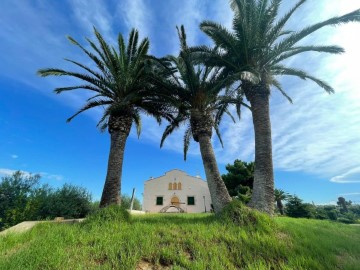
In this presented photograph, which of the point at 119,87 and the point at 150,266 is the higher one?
the point at 119,87

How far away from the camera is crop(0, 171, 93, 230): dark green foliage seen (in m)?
13.1

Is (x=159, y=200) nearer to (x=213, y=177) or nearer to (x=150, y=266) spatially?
(x=213, y=177)

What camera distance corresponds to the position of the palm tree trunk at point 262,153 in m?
10.2

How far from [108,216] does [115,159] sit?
13.4 ft

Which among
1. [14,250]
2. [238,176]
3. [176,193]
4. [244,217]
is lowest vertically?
[14,250]

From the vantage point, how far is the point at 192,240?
6.02m

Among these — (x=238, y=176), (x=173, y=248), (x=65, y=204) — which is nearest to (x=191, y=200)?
(x=238, y=176)

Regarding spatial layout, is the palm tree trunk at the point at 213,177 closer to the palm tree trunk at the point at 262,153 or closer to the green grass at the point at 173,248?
the palm tree trunk at the point at 262,153

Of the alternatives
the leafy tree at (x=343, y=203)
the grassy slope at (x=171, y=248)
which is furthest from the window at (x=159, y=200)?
the leafy tree at (x=343, y=203)

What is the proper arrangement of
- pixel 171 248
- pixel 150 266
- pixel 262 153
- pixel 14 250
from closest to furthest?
pixel 150 266
pixel 14 250
pixel 171 248
pixel 262 153

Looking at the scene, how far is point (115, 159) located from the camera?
449 inches

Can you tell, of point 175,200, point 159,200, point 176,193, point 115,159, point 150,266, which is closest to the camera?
point 150,266

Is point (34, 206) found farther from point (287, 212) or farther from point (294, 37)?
point (287, 212)

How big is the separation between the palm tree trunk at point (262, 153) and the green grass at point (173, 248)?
2.64 m
